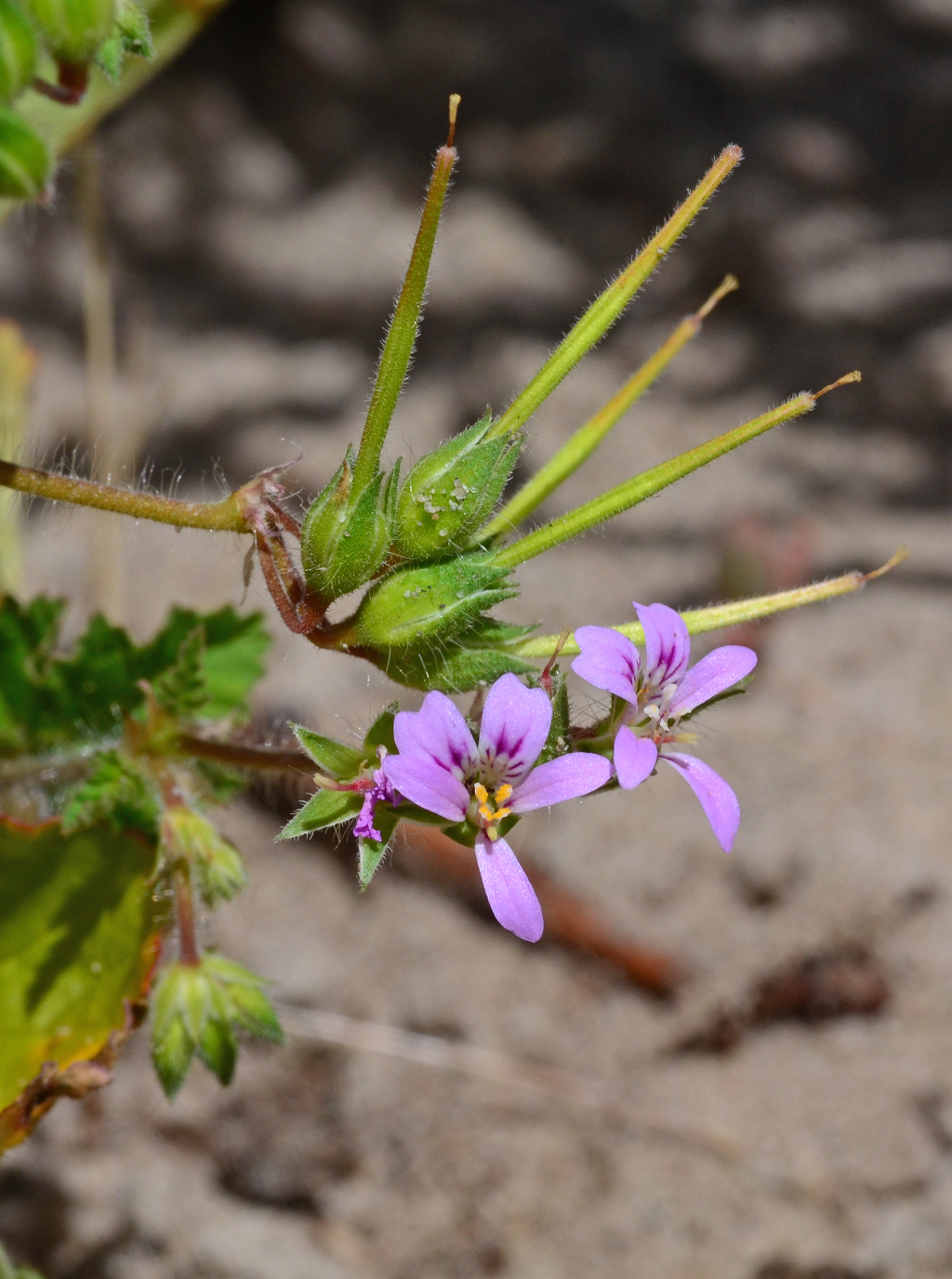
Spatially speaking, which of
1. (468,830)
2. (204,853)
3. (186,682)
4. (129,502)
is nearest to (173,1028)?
(204,853)

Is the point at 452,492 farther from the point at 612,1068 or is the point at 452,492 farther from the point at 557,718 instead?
the point at 612,1068

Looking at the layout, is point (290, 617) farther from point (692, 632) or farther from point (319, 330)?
point (319, 330)

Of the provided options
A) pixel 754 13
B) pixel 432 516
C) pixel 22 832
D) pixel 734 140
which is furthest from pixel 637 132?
pixel 22 832

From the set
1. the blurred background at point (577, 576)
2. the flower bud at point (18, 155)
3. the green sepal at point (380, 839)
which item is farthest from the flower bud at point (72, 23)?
the blurred background at point (577, 576)

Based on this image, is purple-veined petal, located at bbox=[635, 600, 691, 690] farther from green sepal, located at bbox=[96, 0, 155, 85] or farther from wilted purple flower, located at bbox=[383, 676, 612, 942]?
green sepal, located at bbox=[96, 0, 155, 85]

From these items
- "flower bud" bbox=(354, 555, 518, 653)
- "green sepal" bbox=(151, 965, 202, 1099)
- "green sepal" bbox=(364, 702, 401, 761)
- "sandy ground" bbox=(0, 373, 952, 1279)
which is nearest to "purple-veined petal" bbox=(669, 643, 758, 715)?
"flower bud" bbox=(354, 555, 518, 653)

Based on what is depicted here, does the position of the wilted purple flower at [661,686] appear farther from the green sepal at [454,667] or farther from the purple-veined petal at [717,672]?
the green sepal at [454,667]
